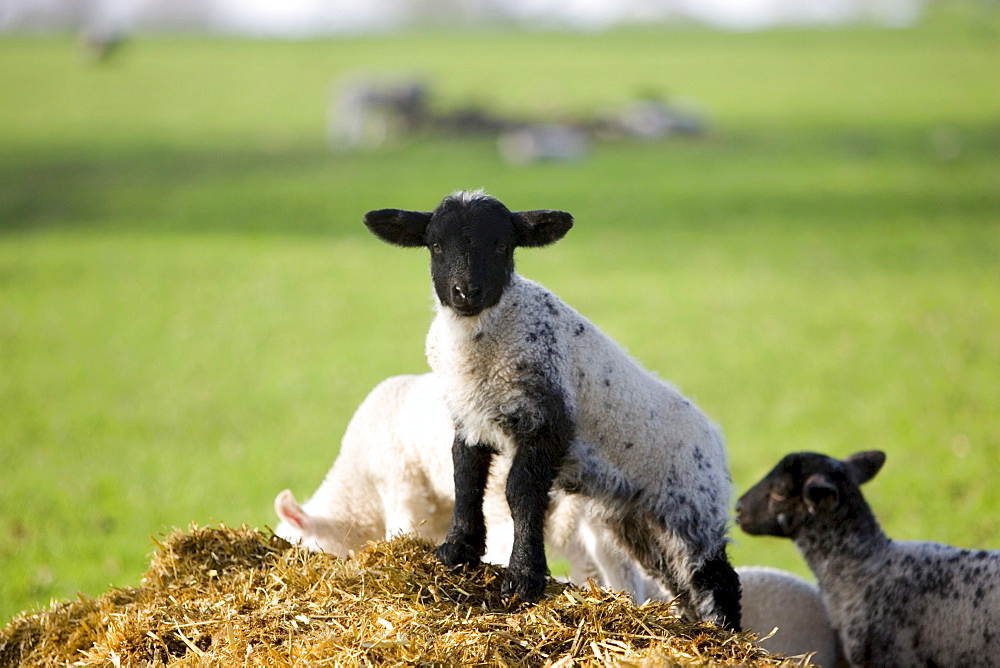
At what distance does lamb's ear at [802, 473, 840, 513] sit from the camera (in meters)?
5.62

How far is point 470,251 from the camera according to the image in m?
4.11

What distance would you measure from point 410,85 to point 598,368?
28.7m

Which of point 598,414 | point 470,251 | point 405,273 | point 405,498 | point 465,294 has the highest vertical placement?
point 470,251

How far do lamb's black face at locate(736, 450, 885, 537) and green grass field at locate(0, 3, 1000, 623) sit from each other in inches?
101

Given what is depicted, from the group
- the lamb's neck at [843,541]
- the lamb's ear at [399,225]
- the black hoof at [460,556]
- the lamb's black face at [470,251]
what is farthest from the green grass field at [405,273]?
the lamb's black face at [470,251]

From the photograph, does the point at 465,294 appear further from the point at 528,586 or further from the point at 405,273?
the point at 405,273

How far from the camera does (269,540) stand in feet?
17.3

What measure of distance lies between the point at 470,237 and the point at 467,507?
1157 millimetres

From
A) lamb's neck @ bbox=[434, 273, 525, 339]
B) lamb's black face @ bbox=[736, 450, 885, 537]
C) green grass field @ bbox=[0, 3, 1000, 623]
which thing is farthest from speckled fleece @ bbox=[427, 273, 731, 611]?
green grass field @ bbox=[0, 3, 1000, 623]

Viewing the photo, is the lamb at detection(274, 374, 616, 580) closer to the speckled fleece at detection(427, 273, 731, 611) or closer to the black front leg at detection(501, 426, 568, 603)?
the speckled fleece at detection(427, 273, 731, 611)

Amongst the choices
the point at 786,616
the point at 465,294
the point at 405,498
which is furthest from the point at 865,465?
the point at 465,294

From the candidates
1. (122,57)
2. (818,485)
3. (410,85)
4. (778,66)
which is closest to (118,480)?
(818,485)

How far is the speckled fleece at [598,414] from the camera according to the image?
Result: 13.8ft

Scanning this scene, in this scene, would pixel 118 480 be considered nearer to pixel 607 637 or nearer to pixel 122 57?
pixel 607 637
